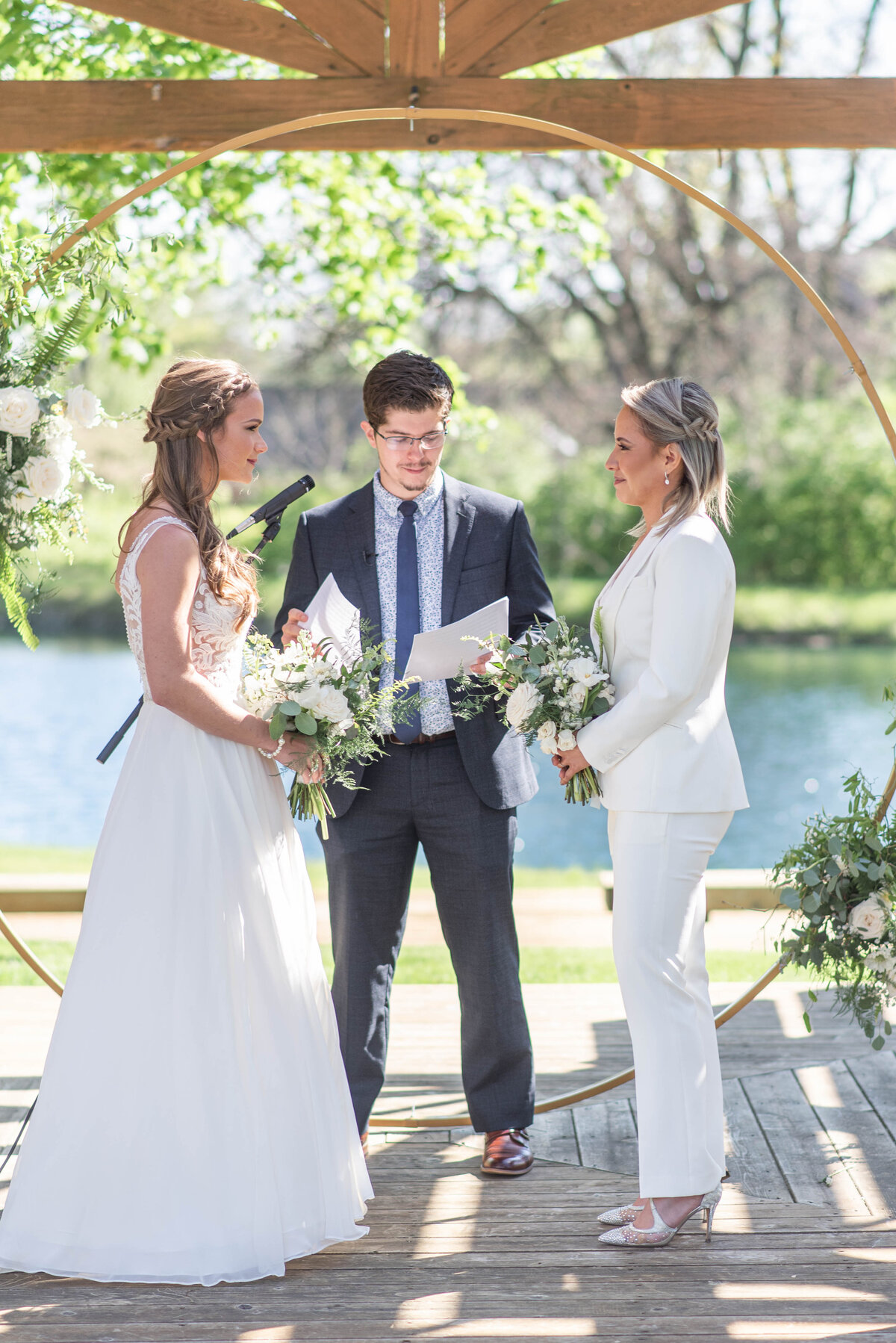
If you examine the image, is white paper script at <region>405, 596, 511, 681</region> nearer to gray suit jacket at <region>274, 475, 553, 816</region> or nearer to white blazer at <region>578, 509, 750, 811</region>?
gray suit jacket at <region>274, 475, 553, 816</region>

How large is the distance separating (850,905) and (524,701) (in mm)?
973

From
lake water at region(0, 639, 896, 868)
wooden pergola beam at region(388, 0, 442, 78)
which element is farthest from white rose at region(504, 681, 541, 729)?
lake water at region(0, 639, 896, 868)

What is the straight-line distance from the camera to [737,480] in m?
22.2

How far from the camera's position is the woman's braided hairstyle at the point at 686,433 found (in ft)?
9.95

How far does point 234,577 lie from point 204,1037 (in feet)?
3.19

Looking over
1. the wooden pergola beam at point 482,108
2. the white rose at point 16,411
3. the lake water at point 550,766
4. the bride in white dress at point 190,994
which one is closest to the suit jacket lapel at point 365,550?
the bride in white dress at point 190,994

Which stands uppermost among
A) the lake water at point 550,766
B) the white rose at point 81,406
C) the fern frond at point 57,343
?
the fern frond at point 57,343

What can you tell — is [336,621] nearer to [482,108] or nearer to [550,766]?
[482,108]

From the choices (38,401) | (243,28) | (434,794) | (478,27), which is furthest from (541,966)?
(243,28)

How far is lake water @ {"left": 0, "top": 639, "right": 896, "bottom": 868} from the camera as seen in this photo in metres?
12.4

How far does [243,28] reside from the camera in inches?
152

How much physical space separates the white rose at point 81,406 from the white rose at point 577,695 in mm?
1245

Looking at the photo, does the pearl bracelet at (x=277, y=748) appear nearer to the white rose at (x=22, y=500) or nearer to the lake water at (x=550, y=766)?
the white rose at (x=22, y=500)

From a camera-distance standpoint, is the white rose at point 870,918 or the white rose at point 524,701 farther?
the white rose at point 870,918
